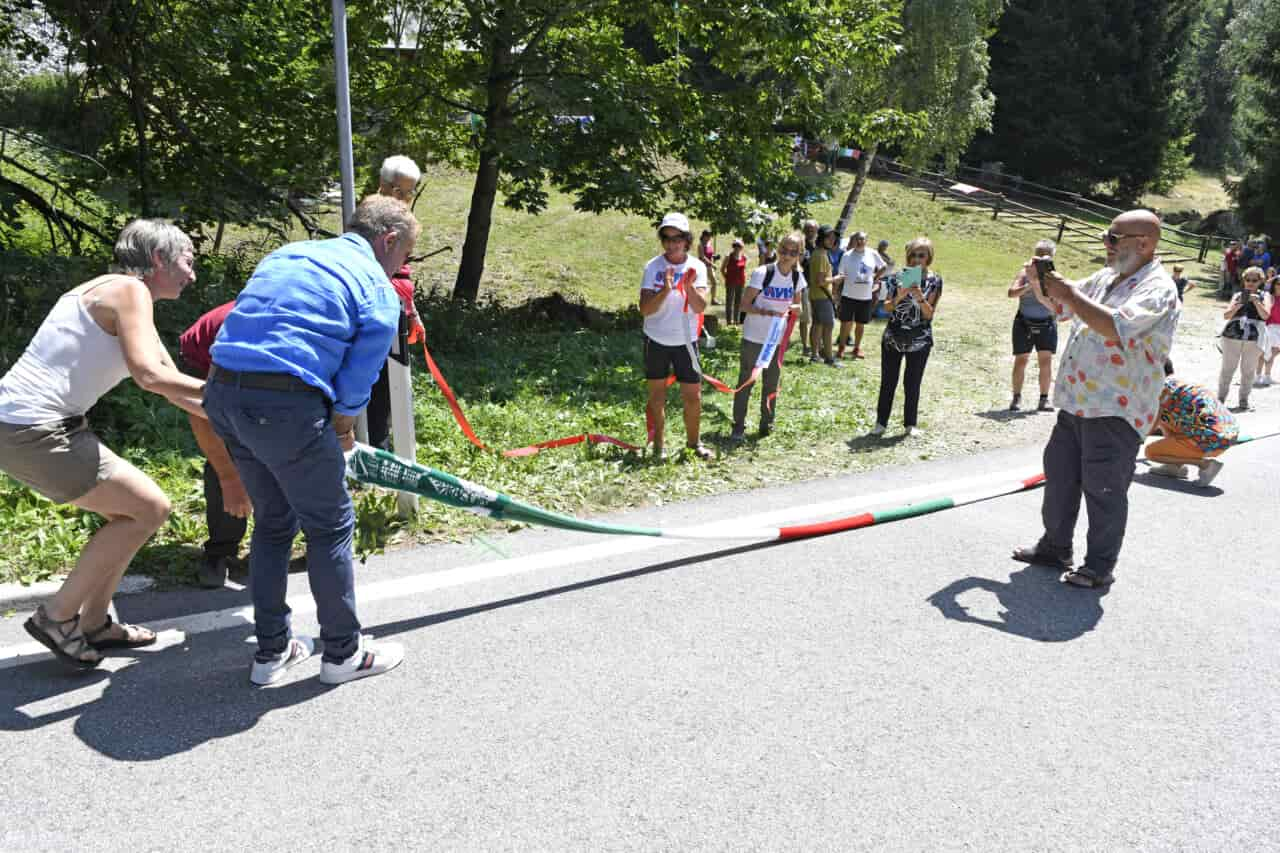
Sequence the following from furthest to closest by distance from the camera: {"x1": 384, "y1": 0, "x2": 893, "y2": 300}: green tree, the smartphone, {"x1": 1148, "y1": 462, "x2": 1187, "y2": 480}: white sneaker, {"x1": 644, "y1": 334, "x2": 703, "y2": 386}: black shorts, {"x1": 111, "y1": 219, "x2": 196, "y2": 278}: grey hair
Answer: {"x1": 384, "y1": 0, "x2": 893, "y2": 300}: green tree, {"x1": 1148, "y1": 462, "x2": 1187, "y2": 480}: white sneaker, {"x1": 644, "y1": 334, "x2": 703, "y2": 386}: black shorts, the smartphone, {"x1": 111, "y1": 219, "x2": 196, "y2": 278}: grey hair

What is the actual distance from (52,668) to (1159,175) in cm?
4784

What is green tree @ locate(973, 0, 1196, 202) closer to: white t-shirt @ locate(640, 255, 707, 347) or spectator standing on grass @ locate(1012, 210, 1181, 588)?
white t-shirt @ locate(640, 255, 707, 347)

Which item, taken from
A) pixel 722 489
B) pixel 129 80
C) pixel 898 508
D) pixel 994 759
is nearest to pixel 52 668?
pixel 994 759

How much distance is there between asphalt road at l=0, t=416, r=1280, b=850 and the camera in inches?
115

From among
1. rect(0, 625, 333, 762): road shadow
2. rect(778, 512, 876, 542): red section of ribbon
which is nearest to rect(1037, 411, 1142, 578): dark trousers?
rect(778, 512, 876, 542): red section of ribbon

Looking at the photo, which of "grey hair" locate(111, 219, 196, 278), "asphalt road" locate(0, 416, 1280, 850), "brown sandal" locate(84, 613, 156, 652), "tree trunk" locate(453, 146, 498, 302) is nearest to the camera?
"asphalt road" locate(0, 416, 1280, 850)

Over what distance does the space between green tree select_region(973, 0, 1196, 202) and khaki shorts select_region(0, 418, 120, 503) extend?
147 feet

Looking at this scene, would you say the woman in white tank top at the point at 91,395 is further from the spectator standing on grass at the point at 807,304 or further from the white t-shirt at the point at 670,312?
the spectator standing on grass at the point at 807,304

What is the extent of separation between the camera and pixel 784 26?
11836 mm

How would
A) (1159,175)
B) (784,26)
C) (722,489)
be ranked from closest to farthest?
(722,489) < (784,26) < (1159,175)

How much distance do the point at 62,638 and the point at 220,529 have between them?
1074 millimetres

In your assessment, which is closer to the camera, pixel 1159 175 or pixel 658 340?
pixel 658 340

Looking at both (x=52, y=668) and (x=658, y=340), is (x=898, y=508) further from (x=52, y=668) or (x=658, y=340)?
(x=52, y=668)

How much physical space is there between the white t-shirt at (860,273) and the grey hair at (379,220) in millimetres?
9856
